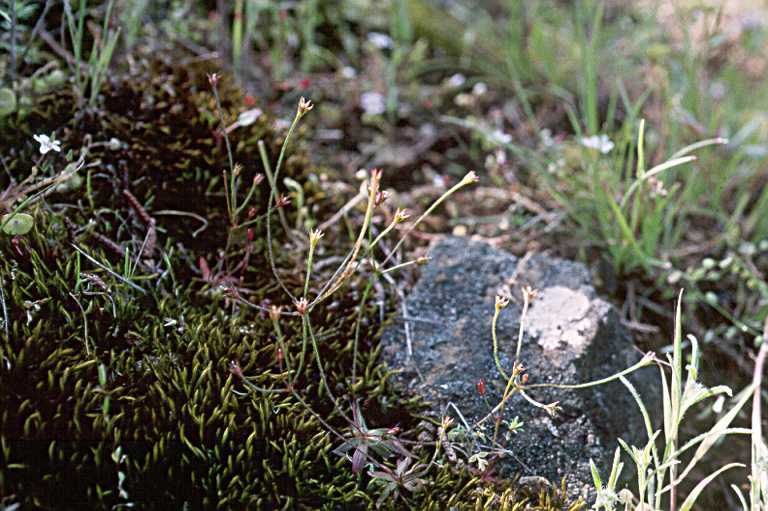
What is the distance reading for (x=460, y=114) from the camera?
331 centimetres

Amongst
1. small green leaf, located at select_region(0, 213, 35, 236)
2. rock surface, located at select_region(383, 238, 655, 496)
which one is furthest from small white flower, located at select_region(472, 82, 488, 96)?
small green leaf, located at select_region(0, 213, 35, 236)

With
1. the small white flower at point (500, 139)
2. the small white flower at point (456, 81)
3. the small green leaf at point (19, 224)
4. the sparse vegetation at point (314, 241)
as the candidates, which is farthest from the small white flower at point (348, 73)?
the small green leaf at point (19, 224)

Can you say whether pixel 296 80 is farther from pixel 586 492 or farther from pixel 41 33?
pixel 586 492

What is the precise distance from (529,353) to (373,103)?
162 centimetres

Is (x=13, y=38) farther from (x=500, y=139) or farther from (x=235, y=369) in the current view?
(x=500, y=139)

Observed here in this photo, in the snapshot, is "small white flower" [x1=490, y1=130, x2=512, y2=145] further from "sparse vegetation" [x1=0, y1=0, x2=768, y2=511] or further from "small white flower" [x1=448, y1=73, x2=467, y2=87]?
"small white flower" [x1=448, y1=73, x2=467, y2=87]

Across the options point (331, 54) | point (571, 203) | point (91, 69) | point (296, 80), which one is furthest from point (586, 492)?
point (331, 54)

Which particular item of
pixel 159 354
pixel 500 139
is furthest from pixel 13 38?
pixel 500 139

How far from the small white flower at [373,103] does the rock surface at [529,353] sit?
1013 millimetres

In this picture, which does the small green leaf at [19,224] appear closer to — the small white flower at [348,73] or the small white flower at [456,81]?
the small white flower at [348,73]

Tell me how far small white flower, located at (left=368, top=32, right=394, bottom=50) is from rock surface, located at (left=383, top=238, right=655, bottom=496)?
138cm

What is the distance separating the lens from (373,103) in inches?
123

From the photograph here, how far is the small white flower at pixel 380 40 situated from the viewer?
10.7ft

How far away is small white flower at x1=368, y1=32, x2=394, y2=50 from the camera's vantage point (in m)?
3.26
